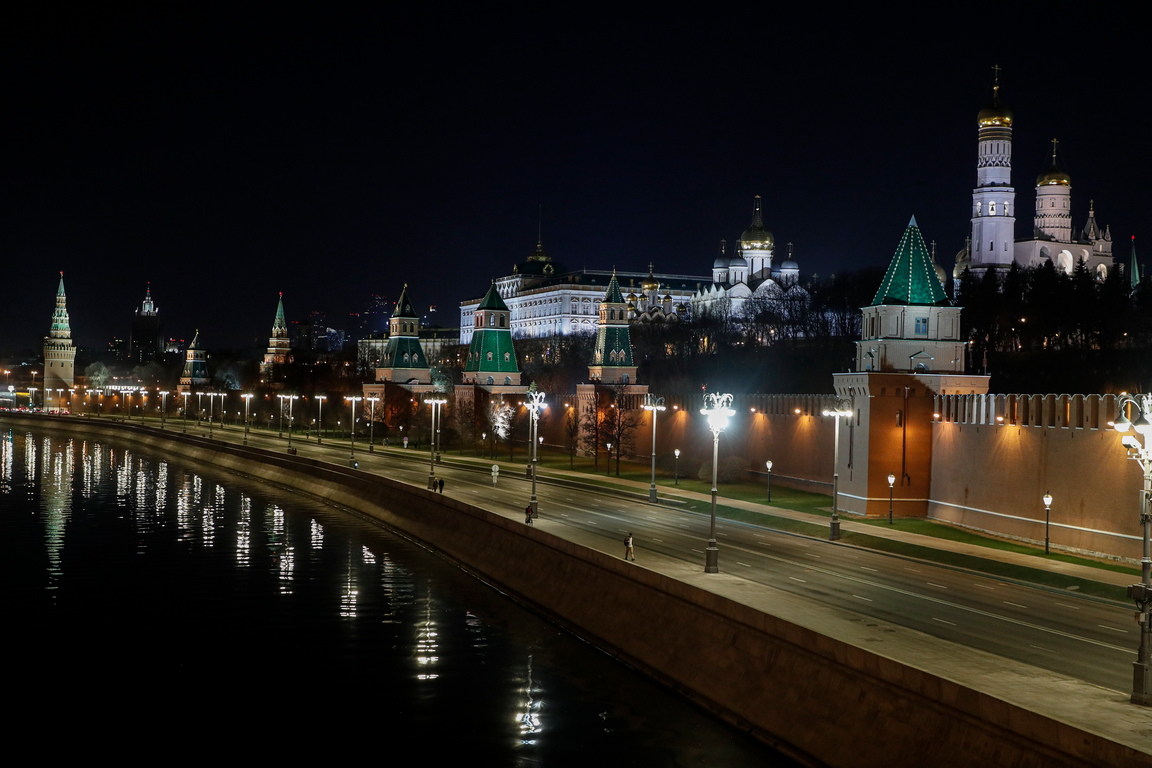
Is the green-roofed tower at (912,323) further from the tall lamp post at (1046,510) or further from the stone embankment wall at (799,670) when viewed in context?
the stone embankment wall at (799,670)

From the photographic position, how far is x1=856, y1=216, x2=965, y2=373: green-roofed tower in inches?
2025

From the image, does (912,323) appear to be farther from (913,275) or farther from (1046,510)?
(1046,510)

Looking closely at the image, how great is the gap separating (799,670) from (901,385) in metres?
31.3

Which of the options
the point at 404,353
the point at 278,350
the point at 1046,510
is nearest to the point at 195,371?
the point at 278,350

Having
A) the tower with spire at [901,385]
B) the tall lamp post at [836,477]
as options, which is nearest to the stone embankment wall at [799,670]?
the tall lamp post at [836,477]

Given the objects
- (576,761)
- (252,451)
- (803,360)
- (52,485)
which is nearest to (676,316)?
(803,360)

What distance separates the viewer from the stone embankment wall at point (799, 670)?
1634 centimetres

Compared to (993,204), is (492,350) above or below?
below

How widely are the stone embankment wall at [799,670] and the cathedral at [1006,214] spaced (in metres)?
96.6

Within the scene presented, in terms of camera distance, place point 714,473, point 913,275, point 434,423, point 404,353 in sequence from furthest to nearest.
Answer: point 404,353 → point 434,423 → point 913,275 → point 714,473

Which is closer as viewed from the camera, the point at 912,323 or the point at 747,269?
the point at 912,323

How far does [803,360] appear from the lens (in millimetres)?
99625

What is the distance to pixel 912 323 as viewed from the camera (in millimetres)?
51844

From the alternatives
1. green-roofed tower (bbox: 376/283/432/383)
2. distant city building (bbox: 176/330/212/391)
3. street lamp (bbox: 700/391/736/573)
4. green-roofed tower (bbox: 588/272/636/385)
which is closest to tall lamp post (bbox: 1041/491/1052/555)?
street lamp (bbox: 700/391/736/573)
